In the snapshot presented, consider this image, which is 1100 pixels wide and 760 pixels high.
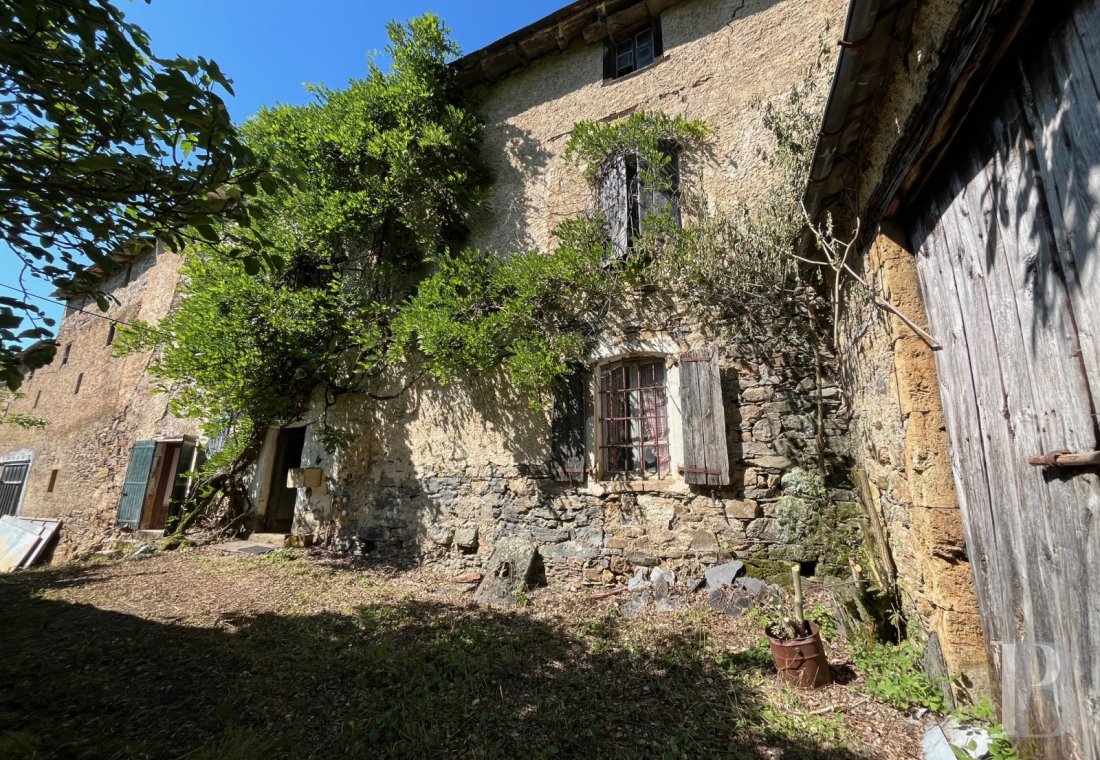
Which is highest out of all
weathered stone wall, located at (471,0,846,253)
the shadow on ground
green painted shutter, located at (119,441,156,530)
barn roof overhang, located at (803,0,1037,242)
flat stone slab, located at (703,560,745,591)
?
weathered stone wall, located at (471,0,846,253)

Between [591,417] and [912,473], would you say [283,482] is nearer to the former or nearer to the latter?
[591,417]

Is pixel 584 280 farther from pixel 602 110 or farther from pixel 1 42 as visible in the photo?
pixel 1 42

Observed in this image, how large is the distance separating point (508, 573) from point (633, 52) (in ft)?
23.1

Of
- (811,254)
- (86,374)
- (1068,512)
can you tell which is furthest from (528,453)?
(86,374)

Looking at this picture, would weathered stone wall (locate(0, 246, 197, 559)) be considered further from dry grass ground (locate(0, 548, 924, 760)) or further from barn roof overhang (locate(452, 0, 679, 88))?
barn roof overhang (locate(452, 0, 679, 88))

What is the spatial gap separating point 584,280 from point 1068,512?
162 inches

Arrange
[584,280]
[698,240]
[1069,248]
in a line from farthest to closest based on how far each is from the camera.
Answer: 1. [584,280]
2. [698,240]
3. [1069,248]

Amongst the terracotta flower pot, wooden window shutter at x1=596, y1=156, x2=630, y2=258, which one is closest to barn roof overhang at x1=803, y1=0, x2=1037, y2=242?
wooden window shutter at x1=596, y1=156, x2=630, y2=258

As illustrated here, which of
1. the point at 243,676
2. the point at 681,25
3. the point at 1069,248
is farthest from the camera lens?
the point at 681,25

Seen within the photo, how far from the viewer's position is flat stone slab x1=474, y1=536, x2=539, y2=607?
4492mm

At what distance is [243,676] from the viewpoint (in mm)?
3061

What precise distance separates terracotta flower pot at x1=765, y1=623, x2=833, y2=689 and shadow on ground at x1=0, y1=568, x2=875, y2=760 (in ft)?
0.84

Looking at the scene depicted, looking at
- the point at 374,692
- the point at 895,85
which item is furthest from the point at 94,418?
the point at 895,85

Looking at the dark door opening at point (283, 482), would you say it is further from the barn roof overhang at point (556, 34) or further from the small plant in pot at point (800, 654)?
the small plant in pot at point (800, 654)
